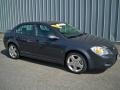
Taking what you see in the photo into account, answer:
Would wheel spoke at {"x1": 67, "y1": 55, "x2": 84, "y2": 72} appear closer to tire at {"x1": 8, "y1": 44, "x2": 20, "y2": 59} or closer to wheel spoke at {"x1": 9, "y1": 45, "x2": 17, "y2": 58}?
tire at {"x1": 8, "y1": 44, "x2": 20, "y2": 59}

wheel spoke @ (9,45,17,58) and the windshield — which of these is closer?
the windshield

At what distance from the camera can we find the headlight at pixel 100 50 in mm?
6402

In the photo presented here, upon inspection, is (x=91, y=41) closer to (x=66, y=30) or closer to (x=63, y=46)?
(x=63, y=46)

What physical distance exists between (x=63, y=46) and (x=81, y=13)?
4290 millimetres

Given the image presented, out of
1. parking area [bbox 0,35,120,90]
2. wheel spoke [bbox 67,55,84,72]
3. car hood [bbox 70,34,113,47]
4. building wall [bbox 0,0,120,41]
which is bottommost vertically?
parking area [bbox 0,35,120,90]

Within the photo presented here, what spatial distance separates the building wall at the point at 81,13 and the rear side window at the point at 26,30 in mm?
3481

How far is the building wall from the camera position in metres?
9.93

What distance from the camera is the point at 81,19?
1084 centimetres

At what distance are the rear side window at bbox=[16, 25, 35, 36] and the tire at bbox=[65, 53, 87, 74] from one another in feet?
5.59

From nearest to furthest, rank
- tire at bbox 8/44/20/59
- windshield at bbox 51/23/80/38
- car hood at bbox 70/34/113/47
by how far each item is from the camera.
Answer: car hood at bbox 70/34/113/47
windshield at bbox 51/23/80/38
tire at bbox 8/44/20/59

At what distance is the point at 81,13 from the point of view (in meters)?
10.8

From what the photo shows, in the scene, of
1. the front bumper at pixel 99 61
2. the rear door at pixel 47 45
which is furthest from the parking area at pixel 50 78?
the rear door at pixel 47 45

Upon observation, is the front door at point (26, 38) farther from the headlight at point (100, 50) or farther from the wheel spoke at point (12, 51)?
the headlight at point (100, 50)

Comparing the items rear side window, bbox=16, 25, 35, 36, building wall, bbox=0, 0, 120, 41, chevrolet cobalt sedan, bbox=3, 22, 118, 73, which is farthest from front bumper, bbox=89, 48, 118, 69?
building wall, bbox=0, 0, 120, 41
